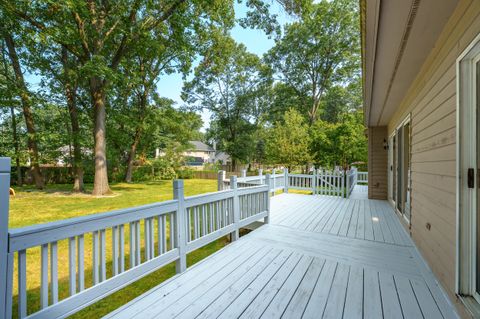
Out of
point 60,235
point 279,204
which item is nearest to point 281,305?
point 60,235

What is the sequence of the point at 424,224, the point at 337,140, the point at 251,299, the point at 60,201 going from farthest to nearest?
the point at 337,140 → the point at 60,201 → the point at 424,224 → the point at 251,299

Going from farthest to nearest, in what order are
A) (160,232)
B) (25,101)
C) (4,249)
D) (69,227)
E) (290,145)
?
(290,145) < (25,101) < (160,232) < (69,227) < (4,249)

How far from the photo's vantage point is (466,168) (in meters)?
1.79

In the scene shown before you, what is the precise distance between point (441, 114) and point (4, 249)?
3.65m

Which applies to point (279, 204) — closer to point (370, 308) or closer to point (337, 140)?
point (370, 308)

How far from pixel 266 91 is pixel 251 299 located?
21.9m

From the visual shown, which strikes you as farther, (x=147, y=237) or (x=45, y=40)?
(x=45, y=40)

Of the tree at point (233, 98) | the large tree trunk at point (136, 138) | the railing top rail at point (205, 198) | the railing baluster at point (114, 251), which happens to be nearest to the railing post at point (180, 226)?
the railing top rail at point (205, 198)

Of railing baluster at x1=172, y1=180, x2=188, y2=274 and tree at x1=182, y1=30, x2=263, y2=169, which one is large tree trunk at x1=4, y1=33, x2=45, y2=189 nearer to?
railing baluster at x1=172, y1=180, x2=188, y2=274

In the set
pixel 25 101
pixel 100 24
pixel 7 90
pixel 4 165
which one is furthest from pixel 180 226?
pixel 25 101

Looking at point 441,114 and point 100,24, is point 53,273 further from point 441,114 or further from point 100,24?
point 100,24

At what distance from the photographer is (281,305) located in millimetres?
1916

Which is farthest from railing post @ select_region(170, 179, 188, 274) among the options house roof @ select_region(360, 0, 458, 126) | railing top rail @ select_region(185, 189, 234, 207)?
house roof @ select_region(360, 0, 458, 126)

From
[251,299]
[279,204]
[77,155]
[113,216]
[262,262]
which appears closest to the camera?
[113,216]
